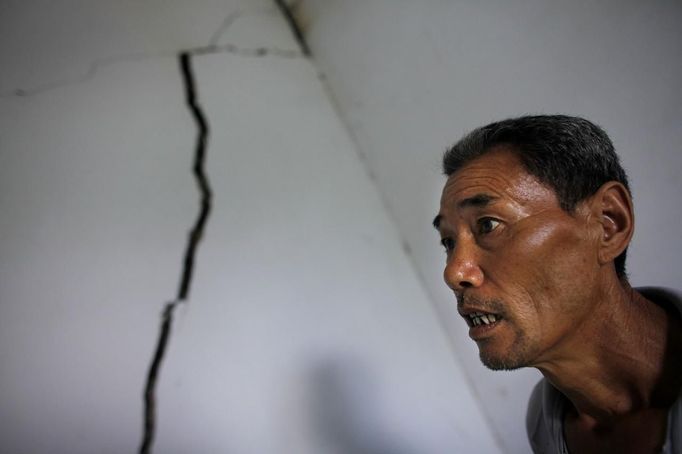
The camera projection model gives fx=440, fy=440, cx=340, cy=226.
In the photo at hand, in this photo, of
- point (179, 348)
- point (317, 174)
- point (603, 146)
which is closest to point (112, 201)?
point (179, 348)

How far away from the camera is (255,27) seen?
55.5 inches

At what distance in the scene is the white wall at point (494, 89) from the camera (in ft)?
2.31

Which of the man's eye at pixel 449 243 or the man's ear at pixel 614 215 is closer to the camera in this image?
the man's ear at pixel 614 215

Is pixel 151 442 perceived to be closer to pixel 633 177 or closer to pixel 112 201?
pixel 112 201

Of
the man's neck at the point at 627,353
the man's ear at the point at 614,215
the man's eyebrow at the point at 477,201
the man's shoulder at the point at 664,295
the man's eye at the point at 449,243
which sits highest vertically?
the man's eyebrow at the point at 477,201

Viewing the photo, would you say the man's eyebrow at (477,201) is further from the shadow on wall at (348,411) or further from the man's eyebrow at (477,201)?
the shadow on wall at (348,411)

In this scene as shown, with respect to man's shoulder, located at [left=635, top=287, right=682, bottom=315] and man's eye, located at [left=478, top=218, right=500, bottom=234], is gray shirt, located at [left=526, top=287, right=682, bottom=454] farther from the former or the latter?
man's eye, located at [left=478, top=218, right=500, bottom=234]

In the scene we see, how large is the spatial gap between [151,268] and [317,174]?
507 millimetres

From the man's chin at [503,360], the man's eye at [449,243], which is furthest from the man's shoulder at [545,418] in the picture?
the man's eye at [449,243]

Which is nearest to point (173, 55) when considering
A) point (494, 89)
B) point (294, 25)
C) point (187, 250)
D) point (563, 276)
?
point (294, 25)

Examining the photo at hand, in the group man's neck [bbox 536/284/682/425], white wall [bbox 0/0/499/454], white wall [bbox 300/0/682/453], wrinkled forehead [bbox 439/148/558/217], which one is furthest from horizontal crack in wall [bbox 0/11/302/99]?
man's neck [bbox 536/284/682/425]

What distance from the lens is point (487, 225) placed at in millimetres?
657

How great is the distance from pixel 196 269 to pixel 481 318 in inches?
25.2

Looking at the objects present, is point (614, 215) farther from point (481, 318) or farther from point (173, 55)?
point (173, 55)
